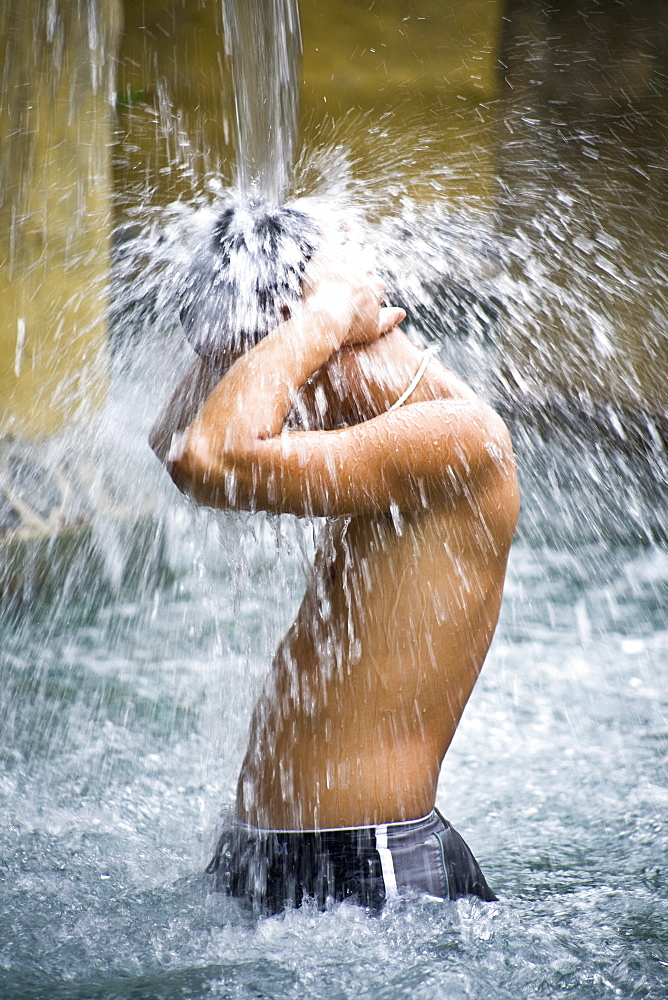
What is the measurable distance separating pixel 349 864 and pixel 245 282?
3.01ft

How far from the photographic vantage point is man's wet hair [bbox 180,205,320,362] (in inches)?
60.5

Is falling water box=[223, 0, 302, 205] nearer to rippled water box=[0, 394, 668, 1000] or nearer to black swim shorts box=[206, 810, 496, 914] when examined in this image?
rippled water box=[0, 394, 668, 1000]

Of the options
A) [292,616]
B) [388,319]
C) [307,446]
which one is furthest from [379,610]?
[292,616]

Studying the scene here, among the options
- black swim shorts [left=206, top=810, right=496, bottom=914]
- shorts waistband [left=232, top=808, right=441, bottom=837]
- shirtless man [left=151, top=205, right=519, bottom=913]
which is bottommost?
black swim shorts [left=206, top=810, right=496, bottom=914]

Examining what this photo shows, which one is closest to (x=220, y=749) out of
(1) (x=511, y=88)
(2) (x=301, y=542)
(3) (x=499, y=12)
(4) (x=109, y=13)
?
(2) (x=301, y=542)

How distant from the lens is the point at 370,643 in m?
1.54

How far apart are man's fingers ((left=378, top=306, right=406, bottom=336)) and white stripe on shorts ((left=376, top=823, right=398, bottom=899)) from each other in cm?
77

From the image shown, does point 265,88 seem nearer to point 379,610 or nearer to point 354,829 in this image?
point 379,610

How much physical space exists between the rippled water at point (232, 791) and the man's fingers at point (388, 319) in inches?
16.3

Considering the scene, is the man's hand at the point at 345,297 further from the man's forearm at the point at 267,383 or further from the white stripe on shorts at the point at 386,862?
the white stripe on shorts at the point at 386,862

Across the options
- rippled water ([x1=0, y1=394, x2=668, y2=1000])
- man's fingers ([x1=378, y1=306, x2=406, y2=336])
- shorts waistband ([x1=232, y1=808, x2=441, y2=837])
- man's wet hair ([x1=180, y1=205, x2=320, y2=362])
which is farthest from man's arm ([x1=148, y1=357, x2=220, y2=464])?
shorts waistband ([x1=232, y1=808, x2=441, y2=837])

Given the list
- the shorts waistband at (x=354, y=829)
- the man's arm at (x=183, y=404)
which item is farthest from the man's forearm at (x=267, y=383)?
the shorts waistband at (x=354, y=829)

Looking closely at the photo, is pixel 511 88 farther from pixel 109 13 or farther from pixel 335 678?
pixel 335 678

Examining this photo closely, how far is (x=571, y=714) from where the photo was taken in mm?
2887
